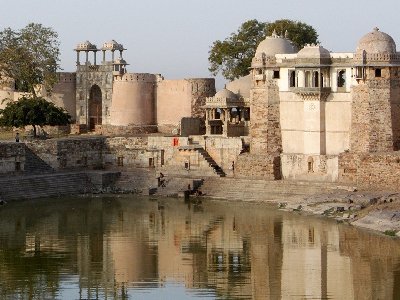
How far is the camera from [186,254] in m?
24.2

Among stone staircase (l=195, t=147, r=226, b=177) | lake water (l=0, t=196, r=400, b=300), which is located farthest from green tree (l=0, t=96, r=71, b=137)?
lake water (l=0, t=196, r=400, b=300)

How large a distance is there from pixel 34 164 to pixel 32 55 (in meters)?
6.63

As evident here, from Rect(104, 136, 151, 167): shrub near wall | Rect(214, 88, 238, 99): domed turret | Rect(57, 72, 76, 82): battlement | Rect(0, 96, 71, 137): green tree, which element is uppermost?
Rect(57, 72, 76, 82): battlement

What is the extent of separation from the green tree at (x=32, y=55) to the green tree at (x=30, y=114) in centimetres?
284

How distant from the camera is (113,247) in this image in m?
24.9

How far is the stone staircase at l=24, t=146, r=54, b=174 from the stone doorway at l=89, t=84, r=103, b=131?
19.4 ft

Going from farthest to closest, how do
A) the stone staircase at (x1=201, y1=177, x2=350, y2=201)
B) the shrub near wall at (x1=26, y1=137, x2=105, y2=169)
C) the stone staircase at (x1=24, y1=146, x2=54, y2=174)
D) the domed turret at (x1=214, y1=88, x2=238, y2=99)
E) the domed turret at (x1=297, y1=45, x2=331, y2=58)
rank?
the domed turret at (x1=214, y1=88, x2=238, y2=99) → the shrub near wall at (x1=26, y1=137, x2=105, y2=169) → the stone staircase at (x1=24, y1=146, x2=54, y2=174) → the domed turret at (x1=297, y1=45, x2=331, y2=58) → the stone staircase at (x1=201, y1=177, x2=350, y2=201)

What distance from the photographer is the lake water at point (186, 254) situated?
67.8ft

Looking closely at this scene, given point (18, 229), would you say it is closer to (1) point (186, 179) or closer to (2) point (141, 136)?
(1) point (186, 179)

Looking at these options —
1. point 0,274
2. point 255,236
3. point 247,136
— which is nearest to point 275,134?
point 247,136

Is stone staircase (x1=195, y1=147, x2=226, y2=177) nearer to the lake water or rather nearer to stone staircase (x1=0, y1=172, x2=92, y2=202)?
the lake water

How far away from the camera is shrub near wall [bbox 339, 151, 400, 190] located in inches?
1161

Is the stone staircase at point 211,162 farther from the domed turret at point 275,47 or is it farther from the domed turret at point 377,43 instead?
the domed turret at point 377,43

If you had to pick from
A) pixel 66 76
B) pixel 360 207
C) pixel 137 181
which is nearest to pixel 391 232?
pixel 360 207
